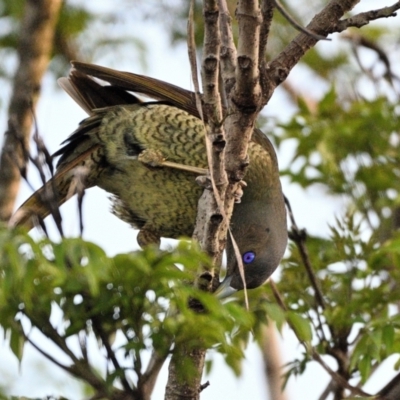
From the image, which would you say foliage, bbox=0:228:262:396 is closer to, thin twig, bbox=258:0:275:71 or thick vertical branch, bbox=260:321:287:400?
thin twig, bbox=258:0:275:71

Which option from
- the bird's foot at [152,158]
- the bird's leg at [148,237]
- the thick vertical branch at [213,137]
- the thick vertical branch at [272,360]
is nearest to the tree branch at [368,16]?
the thick vertical branch at [213,137]

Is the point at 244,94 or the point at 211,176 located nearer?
the point at 211,176

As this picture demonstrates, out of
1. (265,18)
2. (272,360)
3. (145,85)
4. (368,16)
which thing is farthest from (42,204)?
(272,360)

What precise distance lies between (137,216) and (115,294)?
3.00m

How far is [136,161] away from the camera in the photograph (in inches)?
220

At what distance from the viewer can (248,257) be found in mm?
5465

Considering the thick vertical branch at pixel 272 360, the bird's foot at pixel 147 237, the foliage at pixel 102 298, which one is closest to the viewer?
the foliage at pixel 102 298

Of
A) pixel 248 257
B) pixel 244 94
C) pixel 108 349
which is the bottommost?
pixel 108 349

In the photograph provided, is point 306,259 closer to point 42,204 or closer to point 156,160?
point 156,160

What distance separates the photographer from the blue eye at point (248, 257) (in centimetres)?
543

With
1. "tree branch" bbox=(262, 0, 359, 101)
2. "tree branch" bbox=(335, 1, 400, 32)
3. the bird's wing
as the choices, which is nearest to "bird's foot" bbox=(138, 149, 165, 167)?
the bird's wing

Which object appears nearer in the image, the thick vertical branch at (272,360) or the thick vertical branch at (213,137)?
the thick vertical branch at (213,137)

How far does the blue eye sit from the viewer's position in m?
5.43

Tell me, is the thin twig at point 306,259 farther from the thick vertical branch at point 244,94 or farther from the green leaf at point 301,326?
the thick vertical branch at point 244,94
